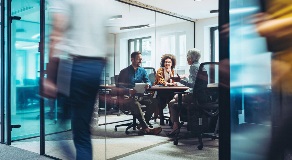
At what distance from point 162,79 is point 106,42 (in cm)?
316

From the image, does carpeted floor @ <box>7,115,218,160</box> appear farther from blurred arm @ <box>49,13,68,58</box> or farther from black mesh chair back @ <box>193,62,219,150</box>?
blurred arm @ <box>49,13,68,58</box>

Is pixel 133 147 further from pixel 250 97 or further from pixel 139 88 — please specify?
pixel 250 97

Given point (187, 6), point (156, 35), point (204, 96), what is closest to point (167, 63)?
point (204, 96)

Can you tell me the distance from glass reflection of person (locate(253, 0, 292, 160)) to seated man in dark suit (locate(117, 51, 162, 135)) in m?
2.95

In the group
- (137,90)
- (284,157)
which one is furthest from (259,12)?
(137,90)

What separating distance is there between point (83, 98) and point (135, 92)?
8.85ft

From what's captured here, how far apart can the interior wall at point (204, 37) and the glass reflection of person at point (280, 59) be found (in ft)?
24.6

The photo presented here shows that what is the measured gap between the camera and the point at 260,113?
484cm

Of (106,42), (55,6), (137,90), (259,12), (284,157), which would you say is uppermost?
(55,6)

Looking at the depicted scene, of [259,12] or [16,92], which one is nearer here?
[259,12]

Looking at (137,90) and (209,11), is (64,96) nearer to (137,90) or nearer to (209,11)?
(137,90)

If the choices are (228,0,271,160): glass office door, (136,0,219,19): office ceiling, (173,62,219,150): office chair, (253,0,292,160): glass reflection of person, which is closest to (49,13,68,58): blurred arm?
(253,0,292,160): glass reflection of person

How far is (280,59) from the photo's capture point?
138 cm

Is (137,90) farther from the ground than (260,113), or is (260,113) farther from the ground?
(137,90)
